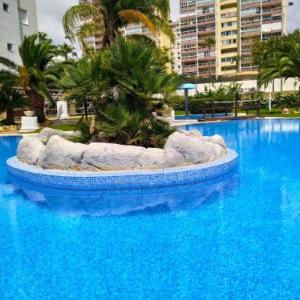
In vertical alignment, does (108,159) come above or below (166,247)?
above

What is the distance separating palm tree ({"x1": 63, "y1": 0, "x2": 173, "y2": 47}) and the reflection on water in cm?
910

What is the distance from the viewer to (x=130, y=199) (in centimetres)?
833

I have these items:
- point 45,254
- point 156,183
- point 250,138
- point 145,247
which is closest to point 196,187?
point 156,183

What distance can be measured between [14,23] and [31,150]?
2712 centimetres

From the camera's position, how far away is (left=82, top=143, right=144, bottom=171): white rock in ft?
31.2

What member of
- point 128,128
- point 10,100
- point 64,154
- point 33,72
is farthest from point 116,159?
point 10,100

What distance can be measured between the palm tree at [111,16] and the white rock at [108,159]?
815 centimetres

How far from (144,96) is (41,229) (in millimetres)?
5090

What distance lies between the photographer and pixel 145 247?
5621 millimetres

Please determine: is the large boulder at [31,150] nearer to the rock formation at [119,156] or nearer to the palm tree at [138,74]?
the rock formation at [119,156]

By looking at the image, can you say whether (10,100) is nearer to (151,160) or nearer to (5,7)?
(5,7)

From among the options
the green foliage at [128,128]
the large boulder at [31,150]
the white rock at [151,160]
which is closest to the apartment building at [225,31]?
the green foliage at [128,128]

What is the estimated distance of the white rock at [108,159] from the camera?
9.52 meters

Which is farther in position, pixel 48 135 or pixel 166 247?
pixel 48 135
